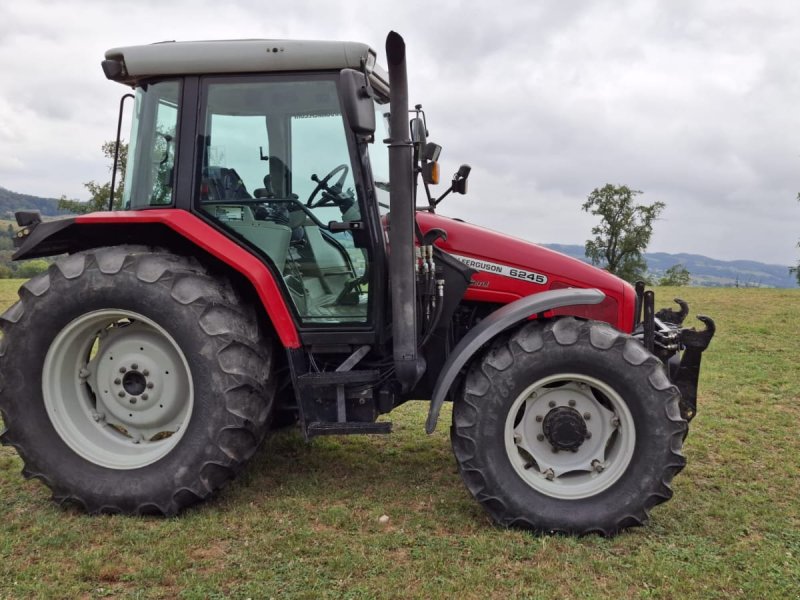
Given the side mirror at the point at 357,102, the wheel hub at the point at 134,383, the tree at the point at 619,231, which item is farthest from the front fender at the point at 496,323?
the tree at the point at 619,231

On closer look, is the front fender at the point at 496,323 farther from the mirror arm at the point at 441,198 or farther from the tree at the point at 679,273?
the tree at the point at 679,273

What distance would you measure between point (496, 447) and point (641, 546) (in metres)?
0.86

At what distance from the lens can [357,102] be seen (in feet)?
11.0

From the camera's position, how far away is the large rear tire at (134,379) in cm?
370

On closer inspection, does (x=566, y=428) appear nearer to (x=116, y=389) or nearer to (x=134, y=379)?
(x=134, y=379)

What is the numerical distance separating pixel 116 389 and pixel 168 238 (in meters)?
0.93

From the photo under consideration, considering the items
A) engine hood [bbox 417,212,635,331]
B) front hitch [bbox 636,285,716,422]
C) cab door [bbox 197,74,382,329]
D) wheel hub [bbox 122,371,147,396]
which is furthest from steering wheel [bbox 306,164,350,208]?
front hitch [bbox 636,285,716,422]

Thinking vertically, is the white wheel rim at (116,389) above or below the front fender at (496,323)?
below

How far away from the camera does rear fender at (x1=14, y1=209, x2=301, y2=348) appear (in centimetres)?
374

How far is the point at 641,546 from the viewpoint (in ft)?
11.3

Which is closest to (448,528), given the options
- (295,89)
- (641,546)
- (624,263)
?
(641,546)

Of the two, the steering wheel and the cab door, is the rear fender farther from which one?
the steering wheel

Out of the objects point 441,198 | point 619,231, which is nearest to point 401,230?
point 441,198

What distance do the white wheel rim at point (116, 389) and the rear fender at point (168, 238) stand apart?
0.51m
